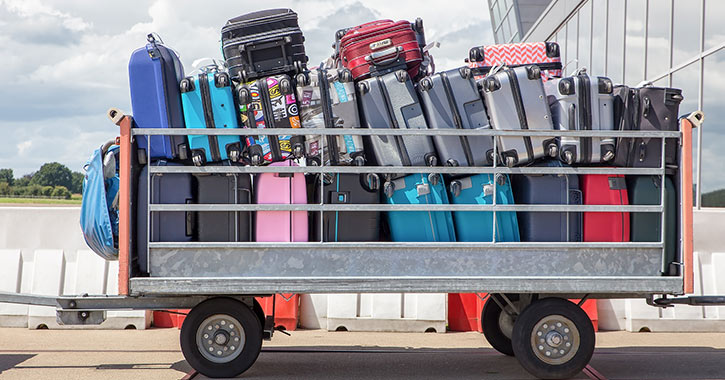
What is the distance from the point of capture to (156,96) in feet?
17.9

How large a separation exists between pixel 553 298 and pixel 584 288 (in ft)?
0.98

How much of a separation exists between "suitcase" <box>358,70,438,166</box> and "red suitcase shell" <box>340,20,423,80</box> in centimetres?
29

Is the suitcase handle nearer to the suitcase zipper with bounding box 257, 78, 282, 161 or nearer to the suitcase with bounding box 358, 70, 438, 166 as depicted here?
the suitcase with bounding box 358, 70, 438, 166

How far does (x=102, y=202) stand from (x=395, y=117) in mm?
2228

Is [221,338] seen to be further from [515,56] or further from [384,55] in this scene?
[515,56]

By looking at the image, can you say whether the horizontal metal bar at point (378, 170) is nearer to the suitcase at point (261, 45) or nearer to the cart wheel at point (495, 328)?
the suitcase at point (261, 45)

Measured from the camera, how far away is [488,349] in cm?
739

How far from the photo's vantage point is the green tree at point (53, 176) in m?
90.2

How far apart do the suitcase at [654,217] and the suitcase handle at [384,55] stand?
2.03 m

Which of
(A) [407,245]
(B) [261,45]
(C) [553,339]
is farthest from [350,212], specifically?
(C) [553,339]

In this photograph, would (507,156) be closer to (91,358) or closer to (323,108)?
(323,108)

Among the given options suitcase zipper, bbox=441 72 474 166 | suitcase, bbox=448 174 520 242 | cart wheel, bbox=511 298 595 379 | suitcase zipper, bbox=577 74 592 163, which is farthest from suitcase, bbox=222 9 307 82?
cart wheel, bbox=511 298 595 379

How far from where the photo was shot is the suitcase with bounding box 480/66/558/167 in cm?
566

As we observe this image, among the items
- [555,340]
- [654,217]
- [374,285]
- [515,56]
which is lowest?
[555,340]
